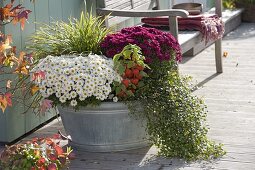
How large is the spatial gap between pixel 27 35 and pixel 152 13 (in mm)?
1081

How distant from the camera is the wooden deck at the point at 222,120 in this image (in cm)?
423

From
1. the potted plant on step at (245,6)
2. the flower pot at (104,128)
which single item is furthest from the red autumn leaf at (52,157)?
the potted plant on step at (245,6)

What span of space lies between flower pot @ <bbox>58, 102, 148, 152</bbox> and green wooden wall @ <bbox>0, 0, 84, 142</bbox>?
369mm

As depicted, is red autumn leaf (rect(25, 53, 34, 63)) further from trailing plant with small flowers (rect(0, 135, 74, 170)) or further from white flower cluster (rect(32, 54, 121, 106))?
white flower cluster (rect(32, 54, 121, 106))

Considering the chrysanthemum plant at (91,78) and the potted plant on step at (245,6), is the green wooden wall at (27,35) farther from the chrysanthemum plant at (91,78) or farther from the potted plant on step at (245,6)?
the potted plant on step at (245,6)

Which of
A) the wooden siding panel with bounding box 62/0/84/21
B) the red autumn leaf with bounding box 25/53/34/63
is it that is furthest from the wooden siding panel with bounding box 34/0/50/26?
the red autumn leaf with bounding box 25/53/34/63

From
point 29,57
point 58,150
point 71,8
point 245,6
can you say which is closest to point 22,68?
point 29,57

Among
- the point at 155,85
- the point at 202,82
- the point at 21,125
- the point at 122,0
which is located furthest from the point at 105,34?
the point at 202,82

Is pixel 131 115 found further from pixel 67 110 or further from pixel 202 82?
pixel 202 82

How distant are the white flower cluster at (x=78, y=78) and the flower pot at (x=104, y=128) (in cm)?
13

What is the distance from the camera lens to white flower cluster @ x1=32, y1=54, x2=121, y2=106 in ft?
13.8

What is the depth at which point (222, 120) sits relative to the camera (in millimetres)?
5180

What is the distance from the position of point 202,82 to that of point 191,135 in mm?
2172

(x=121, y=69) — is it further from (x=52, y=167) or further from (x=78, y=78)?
(x=52, y=167)
